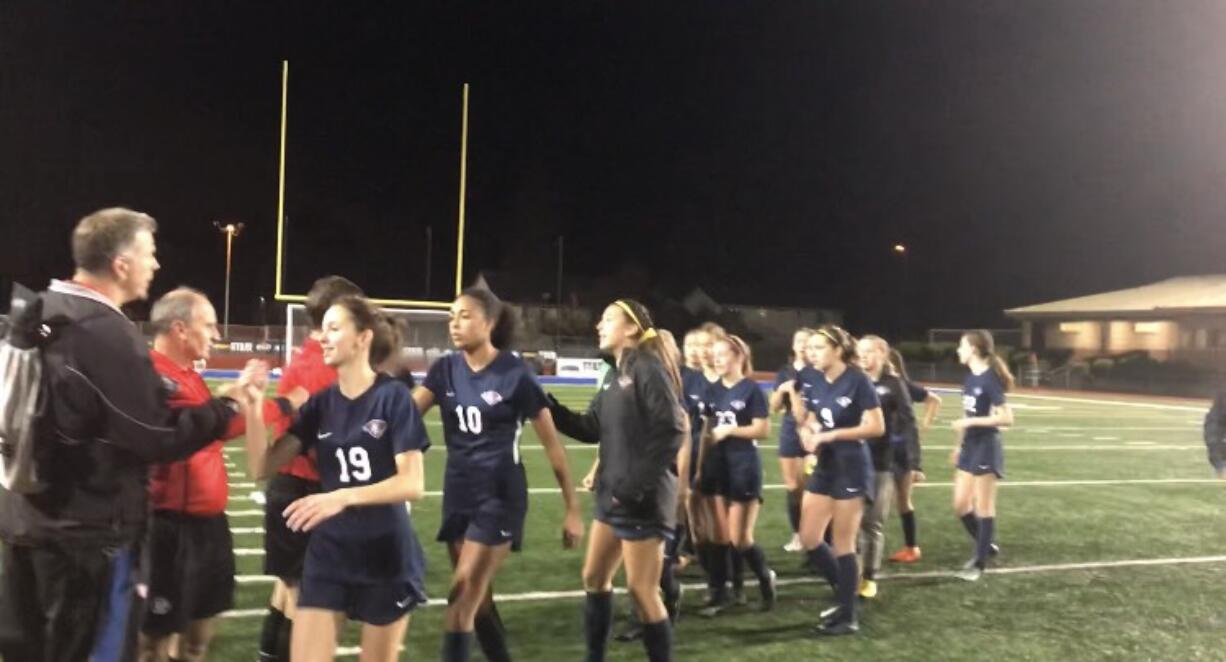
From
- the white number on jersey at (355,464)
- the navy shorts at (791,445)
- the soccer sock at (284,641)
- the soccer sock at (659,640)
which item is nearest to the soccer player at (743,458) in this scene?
the navy shorts at (791,445)

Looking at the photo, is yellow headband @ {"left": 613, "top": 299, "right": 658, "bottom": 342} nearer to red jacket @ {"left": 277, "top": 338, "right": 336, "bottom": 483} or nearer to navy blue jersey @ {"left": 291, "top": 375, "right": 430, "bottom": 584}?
red jacket @ {"left": 277, "top": 338, "right": 336, "bottom": 483}

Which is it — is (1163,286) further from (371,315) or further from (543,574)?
(371,315)

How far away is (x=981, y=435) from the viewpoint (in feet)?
24.3

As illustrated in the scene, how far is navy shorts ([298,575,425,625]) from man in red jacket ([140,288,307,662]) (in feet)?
2.18

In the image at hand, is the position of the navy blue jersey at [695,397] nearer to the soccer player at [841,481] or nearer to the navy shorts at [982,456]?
the soccer player at [841,481]

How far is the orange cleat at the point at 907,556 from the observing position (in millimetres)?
7746

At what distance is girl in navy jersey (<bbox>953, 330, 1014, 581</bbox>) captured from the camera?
7254mm

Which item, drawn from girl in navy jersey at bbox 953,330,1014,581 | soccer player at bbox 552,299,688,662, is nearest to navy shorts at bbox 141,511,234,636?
soccer player at bbox 552,299,688,662

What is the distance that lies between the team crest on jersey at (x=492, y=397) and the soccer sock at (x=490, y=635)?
0.95m

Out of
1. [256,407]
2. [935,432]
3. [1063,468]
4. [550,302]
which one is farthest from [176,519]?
[550,302]

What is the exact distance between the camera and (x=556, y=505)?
32.6ft

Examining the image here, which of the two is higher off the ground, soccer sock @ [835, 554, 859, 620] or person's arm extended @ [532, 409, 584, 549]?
person's arm extended @ [532, 409, 584, 549]

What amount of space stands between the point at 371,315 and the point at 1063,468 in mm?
13170

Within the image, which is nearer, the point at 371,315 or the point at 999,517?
the point at 371,315
